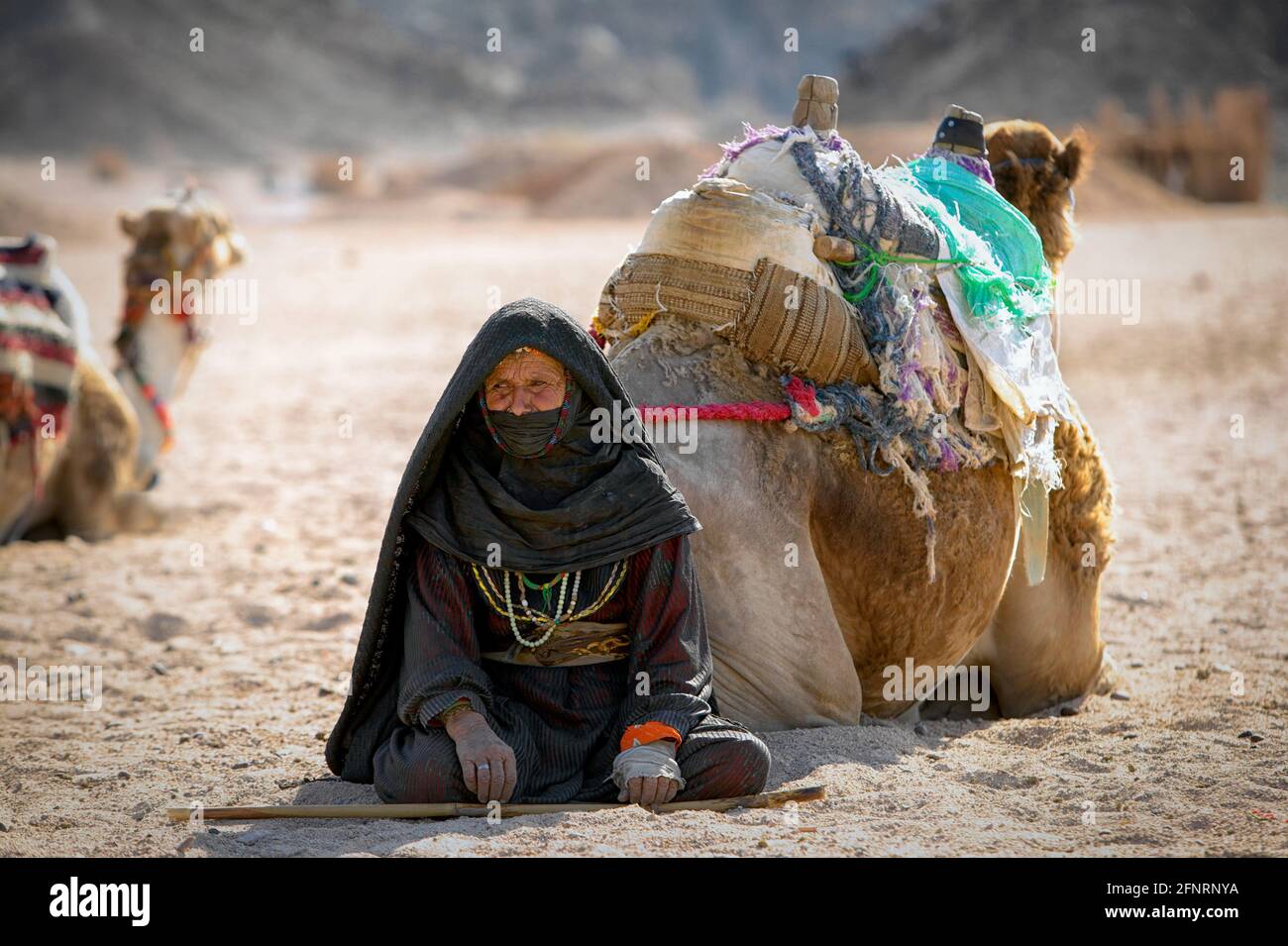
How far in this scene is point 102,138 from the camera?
5791 cm

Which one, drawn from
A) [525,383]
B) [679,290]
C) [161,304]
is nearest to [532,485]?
[525,383]

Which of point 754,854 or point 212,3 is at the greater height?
point 212,3

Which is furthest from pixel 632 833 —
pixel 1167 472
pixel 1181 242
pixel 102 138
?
pixel 102 138

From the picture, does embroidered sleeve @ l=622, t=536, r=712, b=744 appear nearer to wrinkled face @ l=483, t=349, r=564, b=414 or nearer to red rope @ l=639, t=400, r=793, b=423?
wrinkled face @ l=483, t=349, r=564, b=414

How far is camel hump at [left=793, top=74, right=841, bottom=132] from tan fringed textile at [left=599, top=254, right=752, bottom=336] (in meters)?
0.62

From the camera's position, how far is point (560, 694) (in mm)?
4059

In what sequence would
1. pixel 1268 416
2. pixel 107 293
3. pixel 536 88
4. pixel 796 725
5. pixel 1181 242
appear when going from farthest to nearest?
pixel 536 88, pixel 1181 242, pixel 107 293, pixel 1268 416, pixel 796 725

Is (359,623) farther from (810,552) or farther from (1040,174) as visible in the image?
(1040,174)

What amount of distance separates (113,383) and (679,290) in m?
4.86
